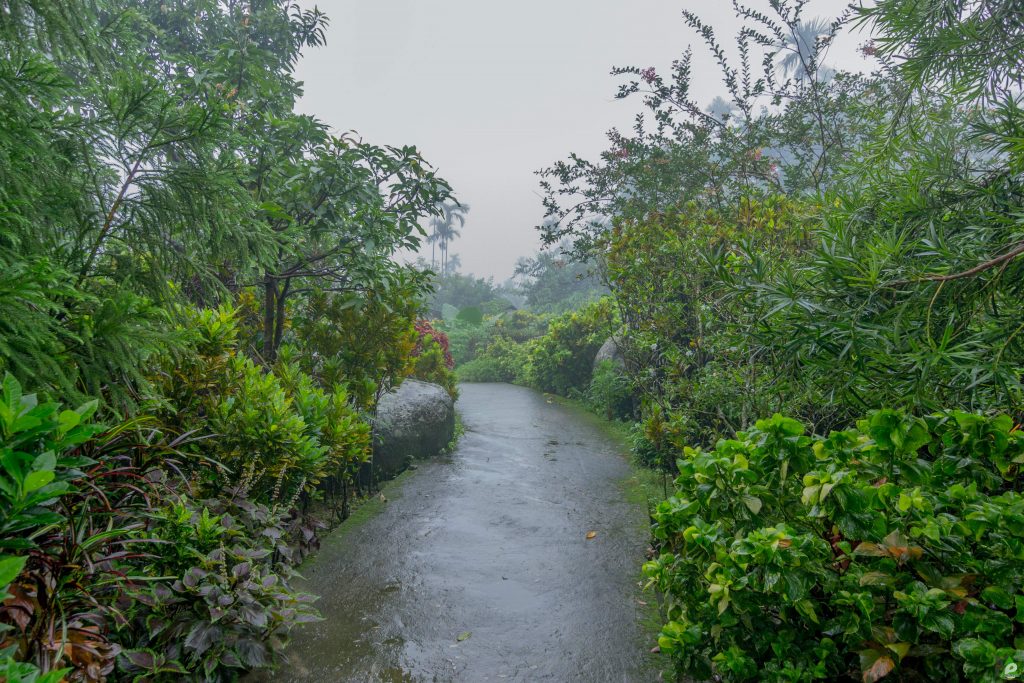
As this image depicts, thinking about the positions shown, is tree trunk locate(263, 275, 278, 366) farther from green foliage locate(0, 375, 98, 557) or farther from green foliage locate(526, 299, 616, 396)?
green foliage locate(526, 299, 616, 396)

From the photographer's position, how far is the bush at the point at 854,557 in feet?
5.83

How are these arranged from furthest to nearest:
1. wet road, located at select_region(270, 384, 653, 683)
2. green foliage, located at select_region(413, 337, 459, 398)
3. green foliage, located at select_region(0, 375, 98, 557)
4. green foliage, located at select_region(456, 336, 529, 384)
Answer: green foliage, located at select_region(456, 336, 529, 384), green foliage, located at select_region(413, 337, 459, 398), wet road, located at select_region(270, 384, 653, 683), green foliage, located at select_region(0, 375, 98, 557)

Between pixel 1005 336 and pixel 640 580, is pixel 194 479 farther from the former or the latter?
pixel 1005 336

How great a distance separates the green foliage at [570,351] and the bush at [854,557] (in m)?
10.5

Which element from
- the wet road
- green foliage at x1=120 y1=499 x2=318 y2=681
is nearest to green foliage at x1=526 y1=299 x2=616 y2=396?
the wet road

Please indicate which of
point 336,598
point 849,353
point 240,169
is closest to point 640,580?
point 336,598

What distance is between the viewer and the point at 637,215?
7547mm

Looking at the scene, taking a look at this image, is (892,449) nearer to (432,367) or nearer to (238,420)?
(238,420)

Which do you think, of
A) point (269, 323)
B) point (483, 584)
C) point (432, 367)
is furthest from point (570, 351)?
point (483, 584)

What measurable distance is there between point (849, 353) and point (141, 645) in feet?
10.7

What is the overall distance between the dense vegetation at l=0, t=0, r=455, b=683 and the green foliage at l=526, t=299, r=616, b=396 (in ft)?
28.5

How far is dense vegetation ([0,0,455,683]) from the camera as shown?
1.90m

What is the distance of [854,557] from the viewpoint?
2.03 m

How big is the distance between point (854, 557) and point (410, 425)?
5.47 metres
